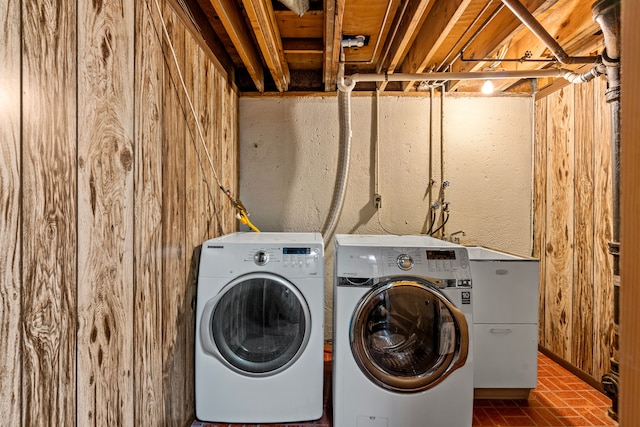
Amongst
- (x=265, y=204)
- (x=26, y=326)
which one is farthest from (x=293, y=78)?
(x=26, y=326)

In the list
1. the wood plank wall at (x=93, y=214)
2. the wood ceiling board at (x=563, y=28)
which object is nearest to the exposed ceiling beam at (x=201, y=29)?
the wood plank wall at (x=93, y=214)

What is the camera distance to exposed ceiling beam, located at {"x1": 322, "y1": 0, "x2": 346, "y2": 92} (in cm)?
165

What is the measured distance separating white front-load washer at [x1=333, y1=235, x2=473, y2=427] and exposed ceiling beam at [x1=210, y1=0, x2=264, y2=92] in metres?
1.30

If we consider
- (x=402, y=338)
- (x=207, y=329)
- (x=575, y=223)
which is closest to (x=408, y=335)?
(x=402, y=338)

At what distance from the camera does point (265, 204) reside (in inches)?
113

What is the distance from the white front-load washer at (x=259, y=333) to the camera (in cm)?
173

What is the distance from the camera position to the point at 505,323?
203 cm

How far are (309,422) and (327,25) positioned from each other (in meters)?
2.06

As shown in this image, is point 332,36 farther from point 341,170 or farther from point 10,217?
point 10,217

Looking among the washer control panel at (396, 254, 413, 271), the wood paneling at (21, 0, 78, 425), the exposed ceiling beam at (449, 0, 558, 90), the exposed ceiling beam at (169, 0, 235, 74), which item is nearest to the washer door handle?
the wood paneling at (21, 0, 78, 425)

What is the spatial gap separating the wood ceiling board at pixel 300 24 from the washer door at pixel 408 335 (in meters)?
1.65

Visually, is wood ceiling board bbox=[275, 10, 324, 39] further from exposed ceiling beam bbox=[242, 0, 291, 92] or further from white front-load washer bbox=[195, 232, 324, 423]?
white front-load washer bbox=[195, 232, 324, 423]

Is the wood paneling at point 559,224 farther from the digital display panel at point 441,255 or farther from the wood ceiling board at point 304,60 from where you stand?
the wood ceiling board at point 304,60

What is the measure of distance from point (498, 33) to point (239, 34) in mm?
1516
